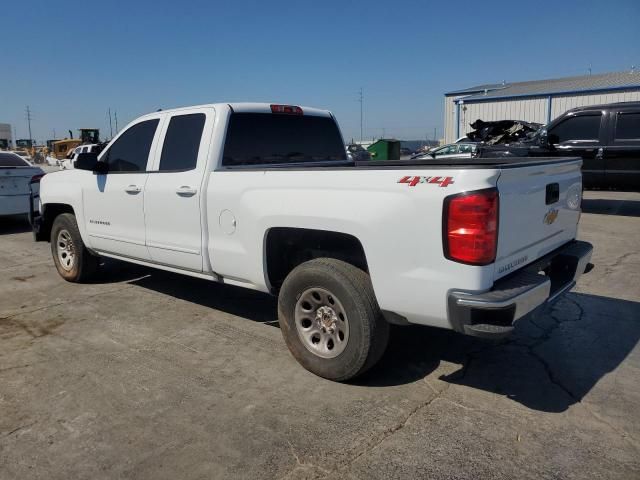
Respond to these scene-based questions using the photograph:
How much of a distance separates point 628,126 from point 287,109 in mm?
8382

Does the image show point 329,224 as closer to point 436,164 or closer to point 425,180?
point 425,180

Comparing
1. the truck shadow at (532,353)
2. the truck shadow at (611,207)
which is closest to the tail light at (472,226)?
the truck shadow at (532,353)

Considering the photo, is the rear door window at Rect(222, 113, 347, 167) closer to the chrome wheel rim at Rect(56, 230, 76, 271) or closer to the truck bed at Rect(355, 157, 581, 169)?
the truck bed at Rect(355, 157, 581, 169)

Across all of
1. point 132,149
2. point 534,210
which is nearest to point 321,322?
point 534,210

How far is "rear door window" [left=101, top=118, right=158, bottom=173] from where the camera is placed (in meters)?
5.12

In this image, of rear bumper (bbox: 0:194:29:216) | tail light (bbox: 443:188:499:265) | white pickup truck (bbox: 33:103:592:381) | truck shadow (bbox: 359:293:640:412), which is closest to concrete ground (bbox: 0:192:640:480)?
truck shadow (bbox: 359:293:640:412)

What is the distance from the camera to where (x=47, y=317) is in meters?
5.14

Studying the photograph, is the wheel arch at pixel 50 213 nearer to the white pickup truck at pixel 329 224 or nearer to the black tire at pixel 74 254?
the black tire at pixel 74 254

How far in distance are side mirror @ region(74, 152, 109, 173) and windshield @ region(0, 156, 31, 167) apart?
20.3 ft

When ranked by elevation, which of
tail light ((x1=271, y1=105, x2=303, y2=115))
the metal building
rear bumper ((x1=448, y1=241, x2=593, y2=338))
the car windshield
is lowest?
rear bumper ((x1=448, y1=241, x2=593, y2=338))

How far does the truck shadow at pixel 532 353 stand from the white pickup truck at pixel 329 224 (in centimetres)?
62

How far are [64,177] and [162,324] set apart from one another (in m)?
2.46

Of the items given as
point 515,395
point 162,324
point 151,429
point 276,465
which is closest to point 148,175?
point 162,324

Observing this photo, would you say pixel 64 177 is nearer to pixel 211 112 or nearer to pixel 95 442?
pixel 211 112
